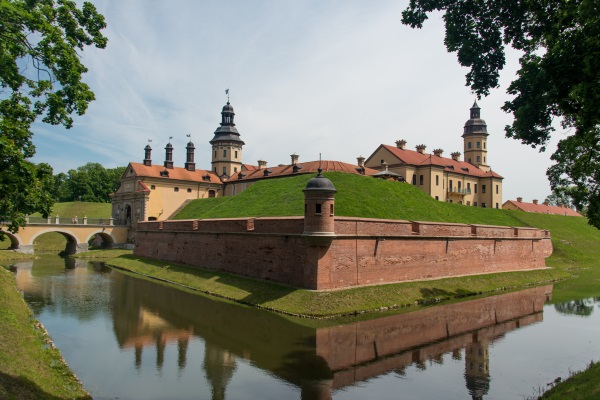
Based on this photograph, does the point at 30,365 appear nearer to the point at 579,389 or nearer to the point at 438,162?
the point at 579,389

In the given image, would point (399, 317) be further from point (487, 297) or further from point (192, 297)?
point (192, 297)

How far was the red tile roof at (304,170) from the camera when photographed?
145ft

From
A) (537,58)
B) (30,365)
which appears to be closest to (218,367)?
(30,365)

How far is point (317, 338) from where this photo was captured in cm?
1435

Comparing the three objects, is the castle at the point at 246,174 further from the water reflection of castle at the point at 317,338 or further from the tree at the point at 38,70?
the tree at the point at 38,70

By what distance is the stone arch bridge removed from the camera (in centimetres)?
4194

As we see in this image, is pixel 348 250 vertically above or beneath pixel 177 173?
beneath

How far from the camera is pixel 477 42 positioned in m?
10.6

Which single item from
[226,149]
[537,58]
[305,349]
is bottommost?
[305,349]

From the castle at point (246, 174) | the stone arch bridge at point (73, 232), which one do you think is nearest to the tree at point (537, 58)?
the castle at point (246, 174)

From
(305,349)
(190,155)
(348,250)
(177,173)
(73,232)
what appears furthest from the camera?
(190,155)

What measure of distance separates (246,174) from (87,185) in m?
37.7

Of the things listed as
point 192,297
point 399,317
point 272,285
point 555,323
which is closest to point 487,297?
point 555,323

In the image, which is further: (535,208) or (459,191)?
(535,208)
